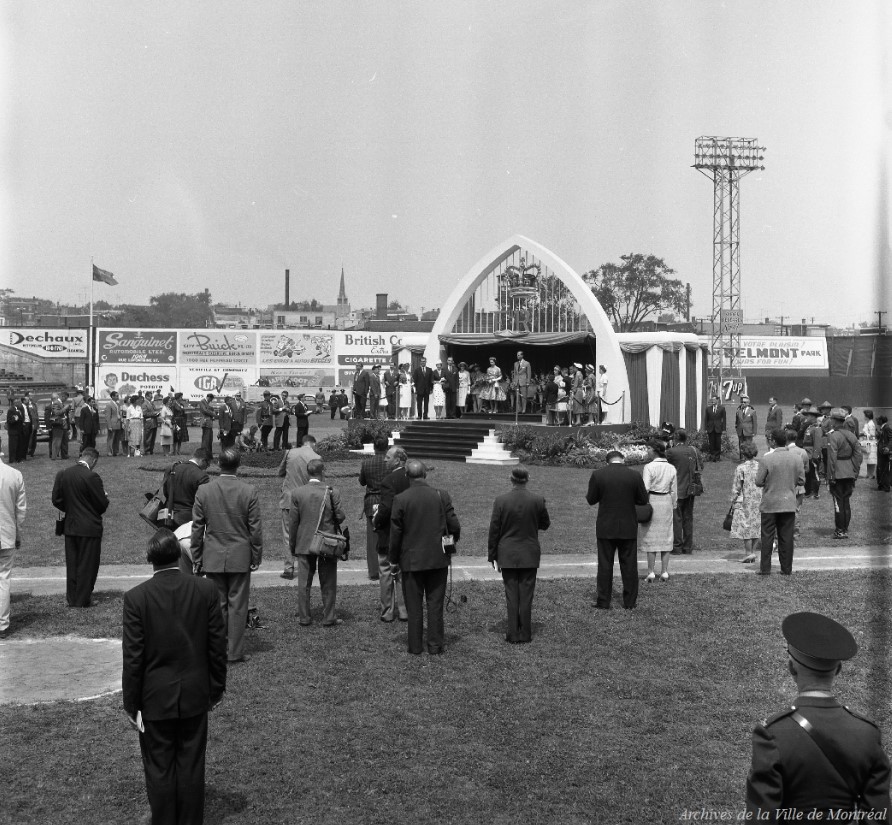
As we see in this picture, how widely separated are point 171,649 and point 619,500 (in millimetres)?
6157

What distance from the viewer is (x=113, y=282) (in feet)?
139

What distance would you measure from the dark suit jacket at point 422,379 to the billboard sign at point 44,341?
23.8 metres

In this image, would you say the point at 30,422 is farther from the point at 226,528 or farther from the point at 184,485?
the point at 226,528

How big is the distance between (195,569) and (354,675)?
1673 mm

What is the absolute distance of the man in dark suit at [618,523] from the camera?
35.0 feet

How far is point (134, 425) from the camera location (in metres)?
25.5

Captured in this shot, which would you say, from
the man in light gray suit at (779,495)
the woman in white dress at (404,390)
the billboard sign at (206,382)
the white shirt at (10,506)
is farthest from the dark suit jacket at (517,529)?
the billboard sign at (206,382)

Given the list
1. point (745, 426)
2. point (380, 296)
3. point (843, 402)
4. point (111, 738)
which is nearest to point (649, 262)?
point (843, 402)

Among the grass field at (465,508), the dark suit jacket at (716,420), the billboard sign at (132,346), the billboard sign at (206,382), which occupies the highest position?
the billboard sign at (132,346)

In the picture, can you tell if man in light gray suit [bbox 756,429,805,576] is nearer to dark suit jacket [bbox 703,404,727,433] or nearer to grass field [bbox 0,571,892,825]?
grass field [bbox 0,571,892,825]

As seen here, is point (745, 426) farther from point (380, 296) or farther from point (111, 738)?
point (380, 296)

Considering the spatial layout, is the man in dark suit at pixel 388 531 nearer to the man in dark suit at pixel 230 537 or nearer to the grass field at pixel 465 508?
the man in dark suit at pixel 230 537

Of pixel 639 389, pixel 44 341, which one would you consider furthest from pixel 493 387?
pixel 44 341

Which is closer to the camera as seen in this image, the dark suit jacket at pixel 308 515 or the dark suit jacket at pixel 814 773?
the dark suit jacket at pixel 814 773
